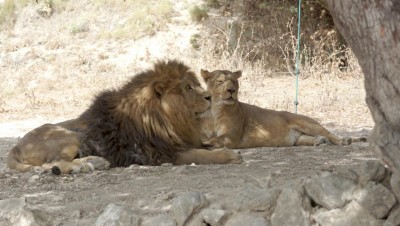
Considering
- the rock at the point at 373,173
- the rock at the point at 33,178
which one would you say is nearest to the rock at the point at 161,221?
the rock at the point at 373,173

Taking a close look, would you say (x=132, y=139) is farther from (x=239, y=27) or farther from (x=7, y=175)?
(x=239, y=27)

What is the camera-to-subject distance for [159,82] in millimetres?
6652

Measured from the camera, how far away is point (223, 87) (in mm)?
8312

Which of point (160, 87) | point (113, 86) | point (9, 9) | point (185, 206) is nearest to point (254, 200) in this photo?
point (185, 206)

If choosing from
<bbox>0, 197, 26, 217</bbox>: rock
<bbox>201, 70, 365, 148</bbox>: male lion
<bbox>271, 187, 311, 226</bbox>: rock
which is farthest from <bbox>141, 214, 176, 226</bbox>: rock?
<bbox>201, 70, 365, 148</bbox>: male lion

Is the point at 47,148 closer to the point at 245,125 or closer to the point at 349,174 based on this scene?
the point at 245,125

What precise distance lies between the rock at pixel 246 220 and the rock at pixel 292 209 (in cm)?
8

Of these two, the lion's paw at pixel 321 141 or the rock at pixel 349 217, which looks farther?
the lion's paw at pixel 321 141

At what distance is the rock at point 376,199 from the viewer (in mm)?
4285

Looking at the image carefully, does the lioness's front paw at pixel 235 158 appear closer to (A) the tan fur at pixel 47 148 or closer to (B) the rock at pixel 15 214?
(A) the tan fur at pixel 47 148

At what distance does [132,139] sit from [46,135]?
2.88ft

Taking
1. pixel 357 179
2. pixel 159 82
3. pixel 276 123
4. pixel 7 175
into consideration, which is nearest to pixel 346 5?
pixel 357 179

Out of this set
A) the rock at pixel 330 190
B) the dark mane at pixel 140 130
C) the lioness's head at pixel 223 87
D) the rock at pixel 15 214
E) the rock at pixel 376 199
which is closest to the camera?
the rock at pixel 376 199

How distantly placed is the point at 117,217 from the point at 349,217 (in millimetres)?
1499
